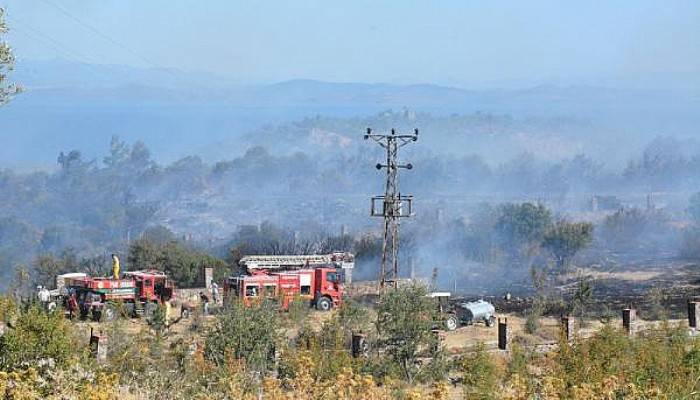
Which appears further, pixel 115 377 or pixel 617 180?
pixel 617 180

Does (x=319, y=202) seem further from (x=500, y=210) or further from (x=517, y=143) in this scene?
(x=517, y=143)

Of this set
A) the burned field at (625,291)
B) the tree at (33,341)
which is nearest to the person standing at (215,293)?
the burned field at (625,291)

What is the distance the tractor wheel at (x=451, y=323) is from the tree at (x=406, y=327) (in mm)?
5982

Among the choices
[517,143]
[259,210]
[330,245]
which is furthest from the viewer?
[517,143]

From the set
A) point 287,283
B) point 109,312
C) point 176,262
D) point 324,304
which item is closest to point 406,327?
point 109,312

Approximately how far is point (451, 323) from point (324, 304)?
5430 mm

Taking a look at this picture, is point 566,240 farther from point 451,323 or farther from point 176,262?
point 451,323

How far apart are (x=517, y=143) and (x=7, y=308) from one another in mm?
179648

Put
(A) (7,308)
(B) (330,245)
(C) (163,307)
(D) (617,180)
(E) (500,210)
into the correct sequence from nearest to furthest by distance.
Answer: (A) (7,308) < (C) (163,307) < (B) (330,245) < (E) (500,210) < (D) (617,180)

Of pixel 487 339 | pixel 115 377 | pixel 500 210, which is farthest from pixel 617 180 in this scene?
pixel 115 377

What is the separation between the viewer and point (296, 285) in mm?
37750

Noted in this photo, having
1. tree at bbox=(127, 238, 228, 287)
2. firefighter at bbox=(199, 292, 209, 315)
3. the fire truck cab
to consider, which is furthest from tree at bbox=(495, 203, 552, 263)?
firefighter at bbox=(199, 292, 209, 315)

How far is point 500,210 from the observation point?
244ft

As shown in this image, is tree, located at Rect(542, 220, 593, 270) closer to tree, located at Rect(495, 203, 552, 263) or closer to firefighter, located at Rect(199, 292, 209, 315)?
Answer: tree, located at Rect(495, 203, 552, 263)
